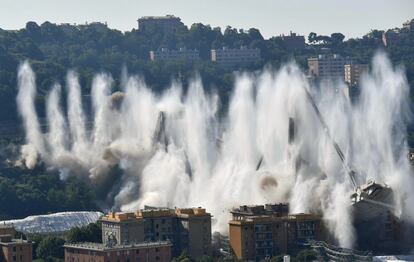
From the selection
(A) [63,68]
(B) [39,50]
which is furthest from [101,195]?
(B) [39,50]

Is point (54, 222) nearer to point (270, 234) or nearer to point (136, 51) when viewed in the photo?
point (270, 234)

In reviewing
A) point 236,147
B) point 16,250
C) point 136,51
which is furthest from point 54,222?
point 136,51

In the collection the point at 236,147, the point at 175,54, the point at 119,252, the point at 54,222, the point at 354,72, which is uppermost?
the point at 175,54

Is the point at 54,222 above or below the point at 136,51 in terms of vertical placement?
below

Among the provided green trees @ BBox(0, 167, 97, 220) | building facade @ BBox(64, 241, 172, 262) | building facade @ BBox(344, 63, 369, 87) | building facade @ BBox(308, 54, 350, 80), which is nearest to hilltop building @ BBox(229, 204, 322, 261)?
building facade @ BBox(64, 241, 172, 262)

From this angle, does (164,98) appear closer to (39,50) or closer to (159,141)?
(159,141)

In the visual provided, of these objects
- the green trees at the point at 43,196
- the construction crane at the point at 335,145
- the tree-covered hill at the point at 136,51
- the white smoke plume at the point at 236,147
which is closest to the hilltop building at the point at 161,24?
the tree-covered hill at the point at 136,51

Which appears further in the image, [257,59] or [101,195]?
[257,59]

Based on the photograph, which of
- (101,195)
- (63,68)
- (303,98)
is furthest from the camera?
(63,68)
